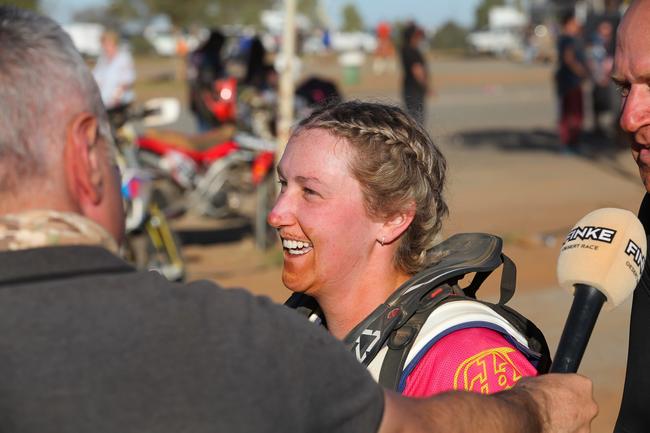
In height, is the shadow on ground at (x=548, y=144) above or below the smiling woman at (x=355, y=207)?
below

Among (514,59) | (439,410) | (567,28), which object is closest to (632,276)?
(439,410)

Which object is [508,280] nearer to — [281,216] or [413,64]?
[281,216]

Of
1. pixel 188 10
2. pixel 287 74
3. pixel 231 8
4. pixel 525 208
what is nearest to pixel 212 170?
pixel 287 74

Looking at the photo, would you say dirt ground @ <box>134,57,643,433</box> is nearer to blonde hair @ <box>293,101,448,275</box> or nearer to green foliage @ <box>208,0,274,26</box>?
blonde hair @ <box>293,101,448,275</box>

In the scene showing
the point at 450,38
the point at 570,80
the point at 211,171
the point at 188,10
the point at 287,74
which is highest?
the point at 287,74

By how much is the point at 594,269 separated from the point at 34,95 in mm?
1092

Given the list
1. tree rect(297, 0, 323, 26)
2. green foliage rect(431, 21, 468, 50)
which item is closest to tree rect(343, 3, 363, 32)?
tree rect(297, 0, 323, 26)

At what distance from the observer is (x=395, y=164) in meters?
2.84

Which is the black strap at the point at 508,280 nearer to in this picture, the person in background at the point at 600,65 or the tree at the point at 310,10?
the person in background at the point at 600,65

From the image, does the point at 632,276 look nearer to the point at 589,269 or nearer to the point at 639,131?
the point at 589,269

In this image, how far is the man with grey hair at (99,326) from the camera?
164cm

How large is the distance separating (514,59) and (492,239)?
55962mm

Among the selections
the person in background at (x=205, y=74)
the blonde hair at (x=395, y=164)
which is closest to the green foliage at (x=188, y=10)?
the person in background at (x=205, y=74)

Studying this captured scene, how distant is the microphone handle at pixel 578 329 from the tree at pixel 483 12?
272ft
